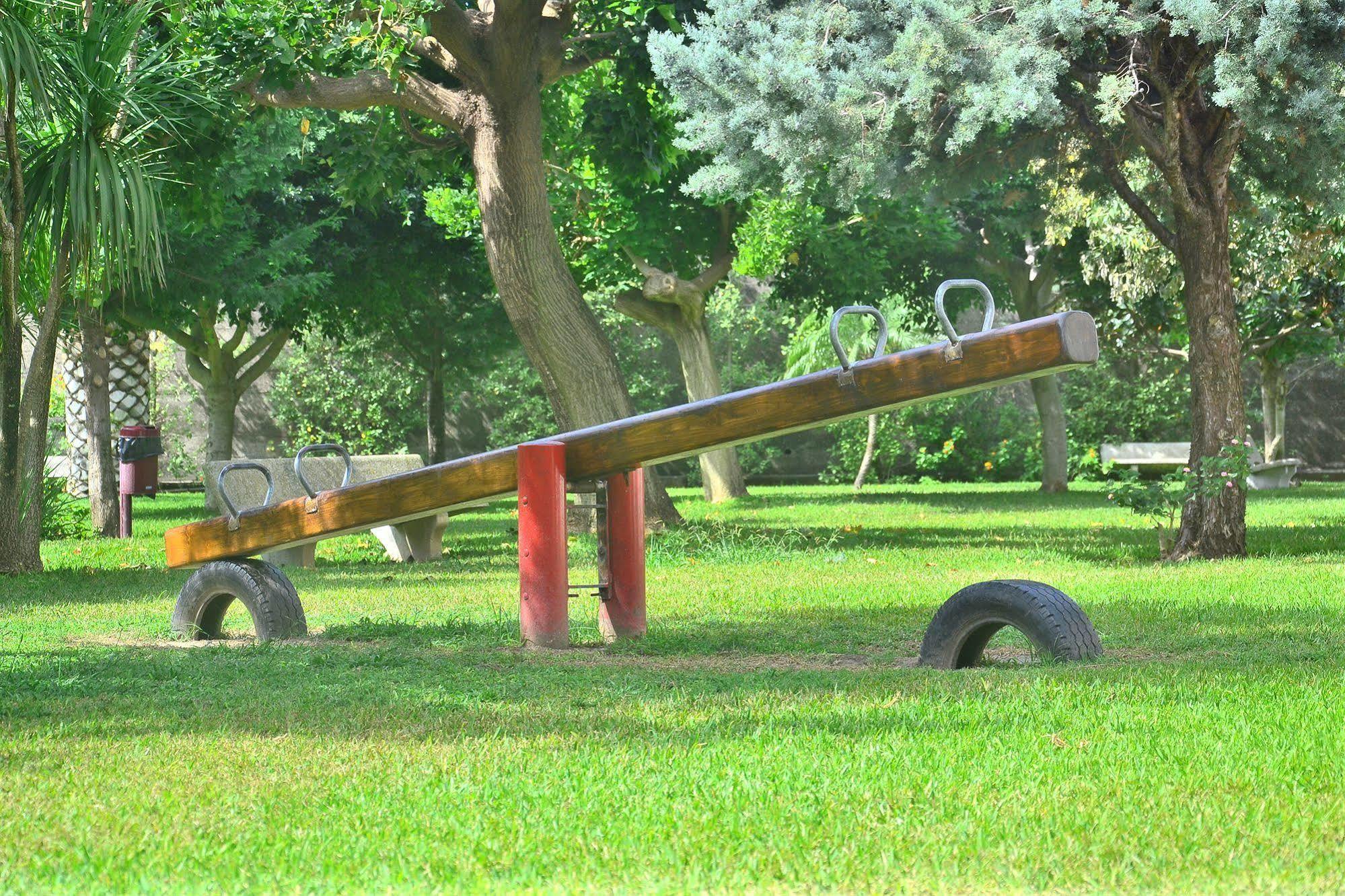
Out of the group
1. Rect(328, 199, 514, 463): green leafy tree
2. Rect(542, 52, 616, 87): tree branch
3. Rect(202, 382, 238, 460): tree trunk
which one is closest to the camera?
Rect(542, 52, 616, 87): tree branch

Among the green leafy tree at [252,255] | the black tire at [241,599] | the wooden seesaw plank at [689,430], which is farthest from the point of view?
the green leafy tree at [252,255]

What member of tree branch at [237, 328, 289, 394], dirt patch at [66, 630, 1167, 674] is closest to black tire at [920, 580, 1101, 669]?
dirt patch at [66, 630, 1167, 674]

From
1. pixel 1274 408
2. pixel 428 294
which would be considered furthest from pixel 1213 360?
pixel 428 294

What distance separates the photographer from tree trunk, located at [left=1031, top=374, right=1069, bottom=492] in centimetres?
2117

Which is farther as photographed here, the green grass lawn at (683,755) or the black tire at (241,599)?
the black tire at (241,599)

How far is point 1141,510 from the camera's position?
11.0m

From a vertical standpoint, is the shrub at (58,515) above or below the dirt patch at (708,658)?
above

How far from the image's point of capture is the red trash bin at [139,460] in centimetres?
1573

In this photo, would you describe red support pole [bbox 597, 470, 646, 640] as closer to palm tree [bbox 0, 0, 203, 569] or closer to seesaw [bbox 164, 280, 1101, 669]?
seesaw [bbox 164, 280, 1101, 669]

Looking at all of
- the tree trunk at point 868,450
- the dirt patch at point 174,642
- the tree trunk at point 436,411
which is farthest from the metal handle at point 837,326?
the tree trunk at point 868,450

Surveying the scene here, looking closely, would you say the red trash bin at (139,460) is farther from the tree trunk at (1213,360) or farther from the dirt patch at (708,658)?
the tree trunk at (1213,360)

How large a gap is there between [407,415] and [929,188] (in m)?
17.5

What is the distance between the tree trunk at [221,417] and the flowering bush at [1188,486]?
13.4 meters

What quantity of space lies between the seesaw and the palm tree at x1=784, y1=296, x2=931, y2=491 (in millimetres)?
16577
